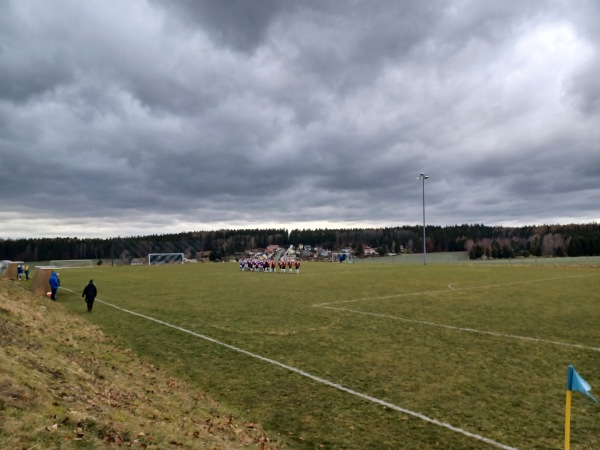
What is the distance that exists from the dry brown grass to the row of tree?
84.6 meters

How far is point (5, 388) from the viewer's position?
19.3ft

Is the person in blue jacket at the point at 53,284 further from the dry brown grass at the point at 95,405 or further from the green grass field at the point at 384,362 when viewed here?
the dry brown grass at the point at 95,405

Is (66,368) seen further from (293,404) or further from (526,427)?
(526,427)

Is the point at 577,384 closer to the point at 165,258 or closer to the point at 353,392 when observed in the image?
the point at 353,392

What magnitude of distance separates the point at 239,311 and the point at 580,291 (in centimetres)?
2342

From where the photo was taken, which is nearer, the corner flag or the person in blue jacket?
the corner flag

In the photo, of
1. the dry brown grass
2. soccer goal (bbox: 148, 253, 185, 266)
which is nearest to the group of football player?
soccer goal (bbox: 148, 253, 185, 266)

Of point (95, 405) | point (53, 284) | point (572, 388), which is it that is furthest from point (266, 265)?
point (572, 388)

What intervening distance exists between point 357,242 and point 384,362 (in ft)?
544

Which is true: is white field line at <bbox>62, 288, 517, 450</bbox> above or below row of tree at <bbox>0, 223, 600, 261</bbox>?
below

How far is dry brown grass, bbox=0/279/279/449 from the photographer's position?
5297 mm

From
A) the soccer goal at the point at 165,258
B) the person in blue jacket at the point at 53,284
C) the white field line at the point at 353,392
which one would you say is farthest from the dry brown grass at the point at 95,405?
the soccer goal at the point at 165,258

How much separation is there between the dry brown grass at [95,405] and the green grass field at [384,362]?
75cm

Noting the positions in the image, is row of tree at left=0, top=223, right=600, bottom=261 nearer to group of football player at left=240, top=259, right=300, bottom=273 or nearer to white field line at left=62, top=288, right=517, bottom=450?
group of football player at left=240, top=259, right=300, bottom=273
